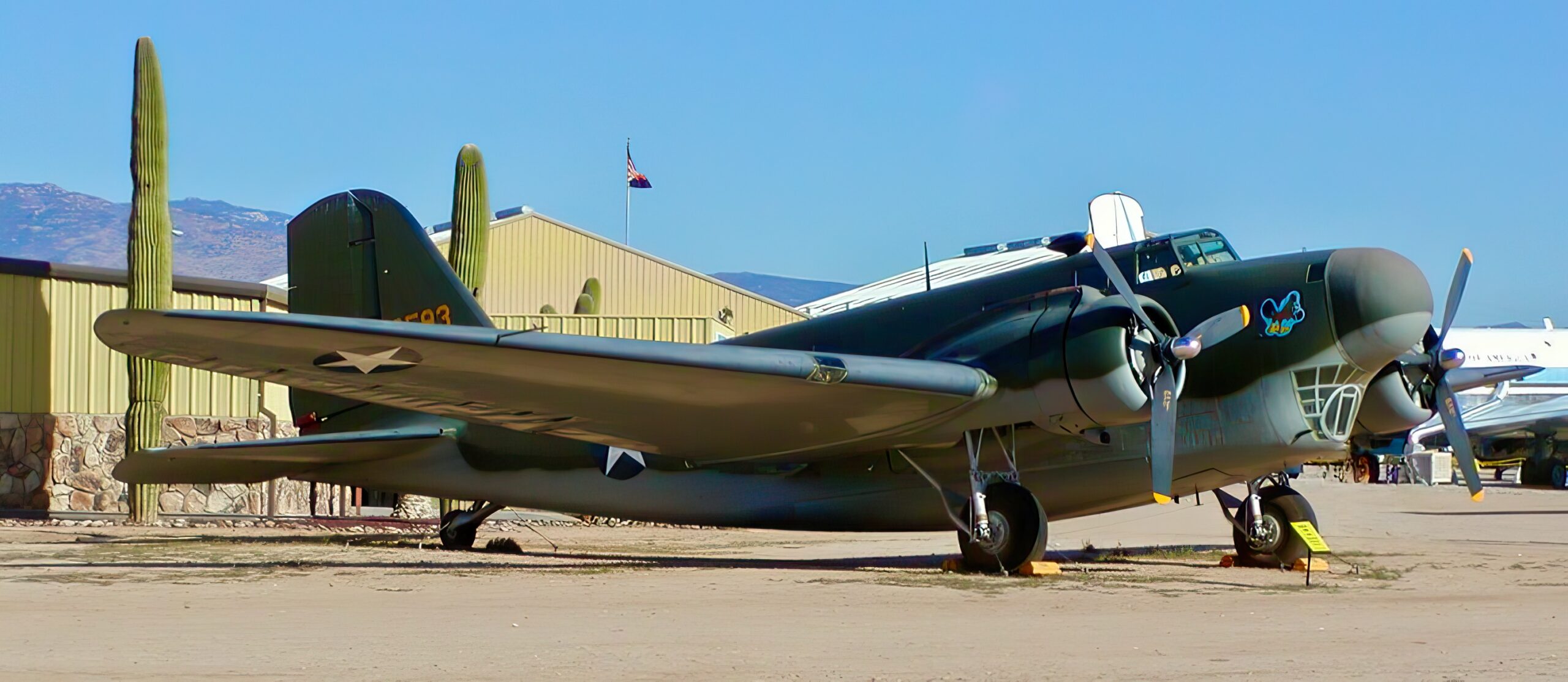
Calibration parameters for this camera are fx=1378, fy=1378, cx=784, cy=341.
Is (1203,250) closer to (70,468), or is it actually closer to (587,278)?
(70,468)

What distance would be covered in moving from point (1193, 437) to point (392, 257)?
974 centimetres

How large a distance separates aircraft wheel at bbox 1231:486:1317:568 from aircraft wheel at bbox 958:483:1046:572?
9.05 ft

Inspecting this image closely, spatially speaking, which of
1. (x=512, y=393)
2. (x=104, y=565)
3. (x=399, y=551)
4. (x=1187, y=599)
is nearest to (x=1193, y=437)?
(x=1187, y=599)

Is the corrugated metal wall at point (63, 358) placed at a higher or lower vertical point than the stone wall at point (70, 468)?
higher

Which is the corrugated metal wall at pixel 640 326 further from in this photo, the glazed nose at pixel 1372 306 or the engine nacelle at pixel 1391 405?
the glazed nose at pixel 1372 306

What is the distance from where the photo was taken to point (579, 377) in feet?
39.7

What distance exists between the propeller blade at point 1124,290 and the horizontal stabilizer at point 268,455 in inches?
328

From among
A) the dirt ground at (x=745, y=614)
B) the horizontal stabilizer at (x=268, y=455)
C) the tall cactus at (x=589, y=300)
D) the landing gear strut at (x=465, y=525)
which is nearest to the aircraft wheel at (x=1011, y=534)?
the dirt ground at (x=745, y=614)

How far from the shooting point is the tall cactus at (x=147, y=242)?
72.1 ft

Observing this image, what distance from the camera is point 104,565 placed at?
13.1 m

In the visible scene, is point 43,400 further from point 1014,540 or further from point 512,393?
point 1014,540

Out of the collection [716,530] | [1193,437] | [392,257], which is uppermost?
[392,257]

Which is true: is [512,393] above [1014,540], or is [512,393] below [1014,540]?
above

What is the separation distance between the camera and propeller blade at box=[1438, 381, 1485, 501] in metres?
13.8
